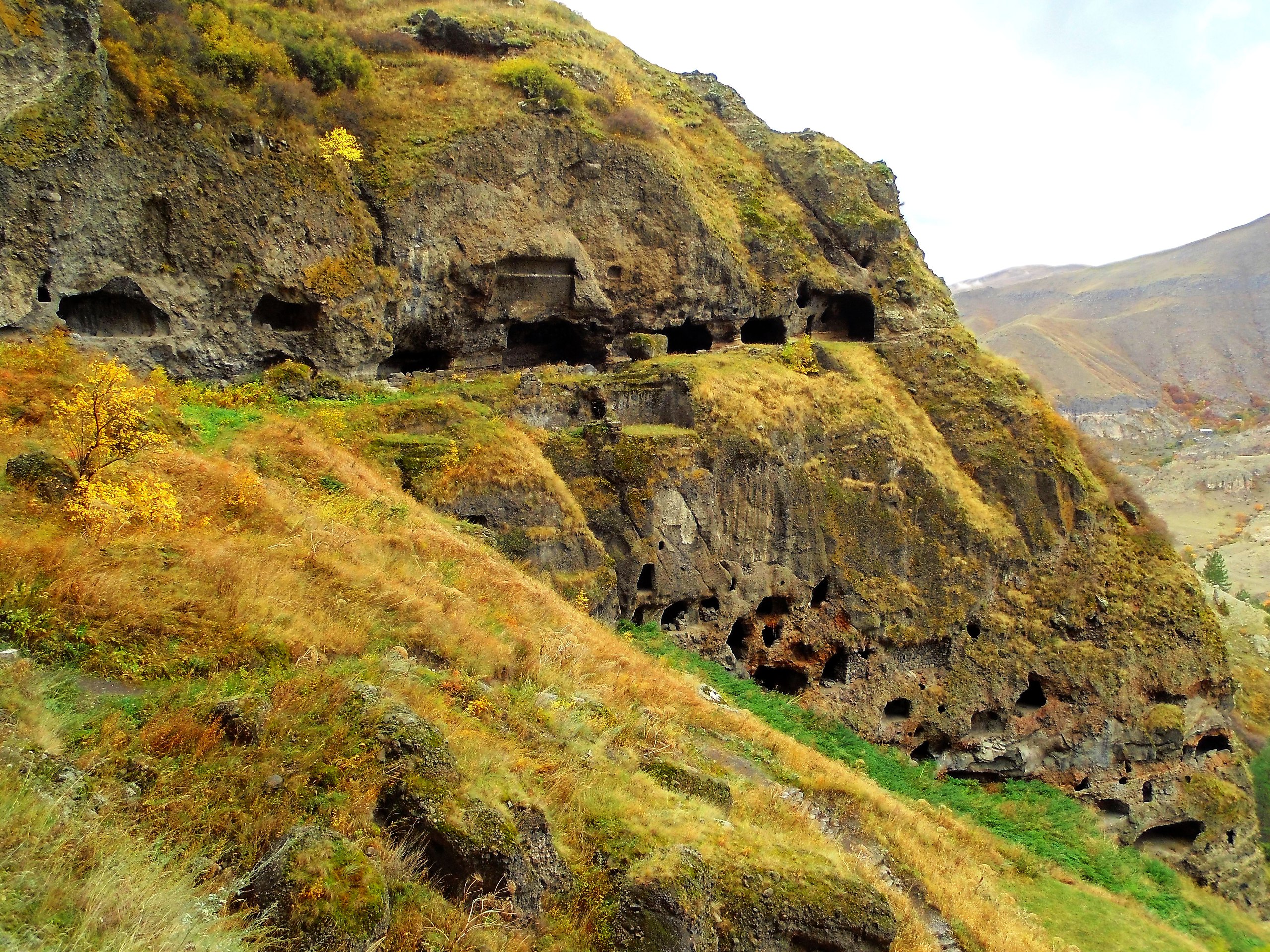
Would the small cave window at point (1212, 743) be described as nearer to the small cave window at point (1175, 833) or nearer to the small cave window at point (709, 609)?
the small cave window at point (1175, 833)

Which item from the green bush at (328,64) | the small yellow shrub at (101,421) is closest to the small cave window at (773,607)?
the small yellow shrub at (101,421)

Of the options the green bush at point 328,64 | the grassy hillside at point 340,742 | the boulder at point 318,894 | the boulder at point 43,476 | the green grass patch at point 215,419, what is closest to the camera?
the boulder at point 318,894

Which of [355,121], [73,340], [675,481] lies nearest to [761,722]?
[675,481]

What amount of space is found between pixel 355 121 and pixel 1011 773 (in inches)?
1012

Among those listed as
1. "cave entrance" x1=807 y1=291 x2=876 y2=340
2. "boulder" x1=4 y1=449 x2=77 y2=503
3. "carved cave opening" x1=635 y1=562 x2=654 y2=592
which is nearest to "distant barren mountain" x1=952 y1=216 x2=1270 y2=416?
"cave entrance" x1=807 y1=291 x2=876 y2=340

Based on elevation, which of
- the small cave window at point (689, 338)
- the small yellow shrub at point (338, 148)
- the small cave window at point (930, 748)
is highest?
the small yellow shrub at point (338, 148)

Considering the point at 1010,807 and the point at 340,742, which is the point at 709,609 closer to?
the point at 1010,807

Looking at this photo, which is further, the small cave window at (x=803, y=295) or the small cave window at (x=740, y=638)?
the small cave window at (x=803, y=295)

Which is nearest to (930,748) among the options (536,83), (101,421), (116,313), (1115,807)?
(1115,807)

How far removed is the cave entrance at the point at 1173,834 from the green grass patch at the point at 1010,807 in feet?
5.21

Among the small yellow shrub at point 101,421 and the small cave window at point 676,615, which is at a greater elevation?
the small yellow shrub at point 101,421

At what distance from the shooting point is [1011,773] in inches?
819

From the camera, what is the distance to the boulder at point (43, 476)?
25.1ft

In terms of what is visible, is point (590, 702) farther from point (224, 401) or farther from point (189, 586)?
point (224, 401)
